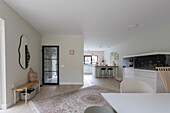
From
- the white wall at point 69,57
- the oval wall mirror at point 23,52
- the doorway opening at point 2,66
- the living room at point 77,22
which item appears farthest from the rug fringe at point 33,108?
the white wall at point 69,57

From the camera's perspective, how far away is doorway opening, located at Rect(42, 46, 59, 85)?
4859 mm

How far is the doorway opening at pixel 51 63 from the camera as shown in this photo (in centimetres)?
486

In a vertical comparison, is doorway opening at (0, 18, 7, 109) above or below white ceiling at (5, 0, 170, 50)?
below

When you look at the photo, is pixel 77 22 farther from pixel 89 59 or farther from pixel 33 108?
pixel 89 59

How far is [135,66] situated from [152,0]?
9.75ft

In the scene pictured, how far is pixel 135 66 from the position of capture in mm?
4254

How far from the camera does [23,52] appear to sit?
3.11m

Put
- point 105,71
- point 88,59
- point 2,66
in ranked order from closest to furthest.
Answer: point 2,66 → point 105,71 → point 88,59

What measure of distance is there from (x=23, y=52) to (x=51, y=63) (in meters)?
1.87

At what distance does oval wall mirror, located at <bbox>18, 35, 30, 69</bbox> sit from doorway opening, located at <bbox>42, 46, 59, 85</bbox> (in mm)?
1449

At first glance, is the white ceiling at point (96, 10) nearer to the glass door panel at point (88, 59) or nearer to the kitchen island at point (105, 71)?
the kitchen island at point (105, 71)

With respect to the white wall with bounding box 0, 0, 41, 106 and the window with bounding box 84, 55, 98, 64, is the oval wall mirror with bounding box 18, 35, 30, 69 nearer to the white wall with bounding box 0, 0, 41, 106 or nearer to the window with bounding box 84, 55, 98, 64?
the white wall with bounding box 0, 0, 41, 106

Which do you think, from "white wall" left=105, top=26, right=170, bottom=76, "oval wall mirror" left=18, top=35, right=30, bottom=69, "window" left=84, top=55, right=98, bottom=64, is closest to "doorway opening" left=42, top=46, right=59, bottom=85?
"oval wall mirror" left=18, top=35, right=30, bottom=69

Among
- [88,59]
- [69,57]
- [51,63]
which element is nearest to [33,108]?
[51,63]
